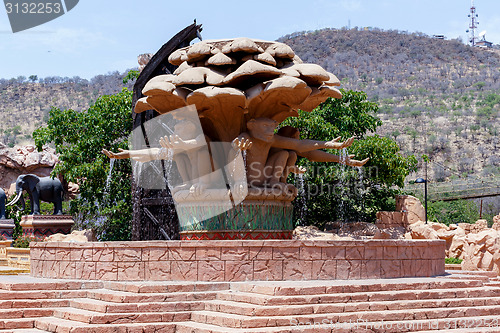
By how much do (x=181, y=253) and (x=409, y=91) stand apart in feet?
153

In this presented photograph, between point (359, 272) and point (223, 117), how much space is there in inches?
126

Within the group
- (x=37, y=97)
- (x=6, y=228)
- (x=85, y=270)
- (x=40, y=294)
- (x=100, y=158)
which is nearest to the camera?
(x=40, y=294)

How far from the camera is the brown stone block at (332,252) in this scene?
7.93m

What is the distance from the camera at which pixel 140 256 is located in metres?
7.90

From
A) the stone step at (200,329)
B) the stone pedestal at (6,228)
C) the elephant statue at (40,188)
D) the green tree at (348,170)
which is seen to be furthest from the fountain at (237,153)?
the stone pedestal at (6,228)

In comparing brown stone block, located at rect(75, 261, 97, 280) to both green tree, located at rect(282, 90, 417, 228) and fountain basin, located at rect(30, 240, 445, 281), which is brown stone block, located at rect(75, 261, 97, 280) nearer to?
fountain basin, located at rect(30, 240, 445, 281)

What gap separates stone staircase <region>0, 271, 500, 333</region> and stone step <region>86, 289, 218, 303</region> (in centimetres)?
1

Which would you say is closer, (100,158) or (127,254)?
(127,254)

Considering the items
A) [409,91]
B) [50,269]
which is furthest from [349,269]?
[409,91]

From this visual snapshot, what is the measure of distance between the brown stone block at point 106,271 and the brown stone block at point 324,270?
96.3 inches

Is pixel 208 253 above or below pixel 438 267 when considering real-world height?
above

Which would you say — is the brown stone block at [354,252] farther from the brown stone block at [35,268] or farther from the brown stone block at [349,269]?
the brown stone block at [35,268]

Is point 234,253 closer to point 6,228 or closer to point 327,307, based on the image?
point 327,307

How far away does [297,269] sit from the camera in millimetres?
7855
